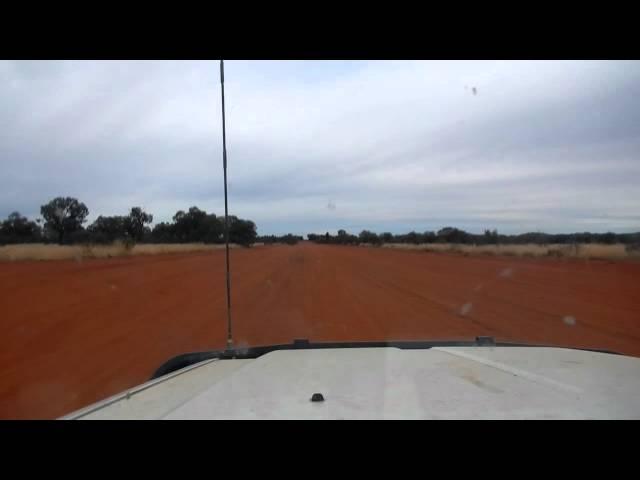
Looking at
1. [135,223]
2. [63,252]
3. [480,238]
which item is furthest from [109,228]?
[480,238]

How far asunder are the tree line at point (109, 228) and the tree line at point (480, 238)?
27604mm

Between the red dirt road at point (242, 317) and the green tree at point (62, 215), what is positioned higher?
the green tree at point (62, 215)

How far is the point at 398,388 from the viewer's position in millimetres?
4113

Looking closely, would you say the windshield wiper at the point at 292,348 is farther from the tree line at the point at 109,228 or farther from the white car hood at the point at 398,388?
the tree line at the point at 109,228

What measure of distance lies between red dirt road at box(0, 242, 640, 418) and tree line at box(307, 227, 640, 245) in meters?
21.3

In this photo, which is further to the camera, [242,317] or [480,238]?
[480,238]

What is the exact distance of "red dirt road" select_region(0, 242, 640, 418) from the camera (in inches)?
363

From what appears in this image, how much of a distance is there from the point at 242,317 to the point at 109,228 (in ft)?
162

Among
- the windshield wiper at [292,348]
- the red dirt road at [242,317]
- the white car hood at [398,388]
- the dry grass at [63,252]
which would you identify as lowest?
the red dirt road at [242,317]

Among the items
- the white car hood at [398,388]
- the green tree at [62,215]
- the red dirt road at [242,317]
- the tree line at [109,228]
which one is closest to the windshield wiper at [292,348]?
the white car hood at [398,388]

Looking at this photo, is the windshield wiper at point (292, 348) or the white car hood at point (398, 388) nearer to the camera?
the white car hood at point (398, 388)

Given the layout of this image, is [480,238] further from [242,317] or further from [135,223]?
[242,317]

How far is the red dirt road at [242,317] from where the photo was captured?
9.23 meters
